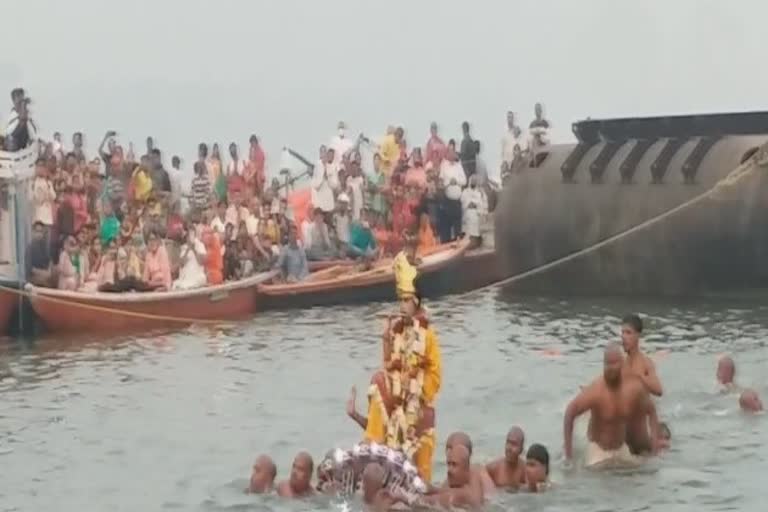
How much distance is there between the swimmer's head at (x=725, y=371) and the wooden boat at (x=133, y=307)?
537 inches

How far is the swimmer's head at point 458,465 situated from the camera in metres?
16.5

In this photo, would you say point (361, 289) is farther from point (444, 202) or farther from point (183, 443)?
point (183, 443)

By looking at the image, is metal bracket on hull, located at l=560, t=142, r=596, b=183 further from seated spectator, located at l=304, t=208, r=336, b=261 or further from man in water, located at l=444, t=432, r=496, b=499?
man in water, located at l=444, t=432, r=496, b=499

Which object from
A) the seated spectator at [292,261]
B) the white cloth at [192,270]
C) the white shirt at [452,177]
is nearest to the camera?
the white cloth at [192,270]

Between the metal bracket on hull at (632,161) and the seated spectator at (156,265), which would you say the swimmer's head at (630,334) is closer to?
the seated spectator at (156,265)

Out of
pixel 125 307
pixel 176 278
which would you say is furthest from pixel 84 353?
pixel 176 278

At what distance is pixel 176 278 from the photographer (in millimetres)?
35875

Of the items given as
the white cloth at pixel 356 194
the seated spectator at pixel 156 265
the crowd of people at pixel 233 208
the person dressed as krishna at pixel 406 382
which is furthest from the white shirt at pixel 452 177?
the person dressed as krishna at pixel 406 382

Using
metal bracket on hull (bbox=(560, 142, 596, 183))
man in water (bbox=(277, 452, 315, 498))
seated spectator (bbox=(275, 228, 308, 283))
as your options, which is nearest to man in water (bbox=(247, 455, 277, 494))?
man in water (bbox=(277, 452, 315, 498))

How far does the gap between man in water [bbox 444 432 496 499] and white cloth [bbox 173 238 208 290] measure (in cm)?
1847

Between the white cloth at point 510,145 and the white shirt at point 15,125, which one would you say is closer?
the white shirt at point 15,125

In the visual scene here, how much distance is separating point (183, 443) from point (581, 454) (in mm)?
5505

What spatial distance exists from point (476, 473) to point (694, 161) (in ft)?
70.2

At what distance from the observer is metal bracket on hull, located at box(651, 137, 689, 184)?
3797 centimetres
